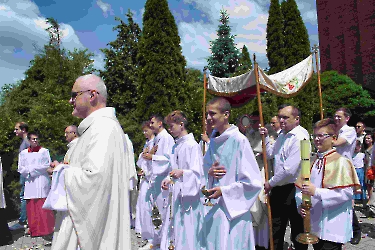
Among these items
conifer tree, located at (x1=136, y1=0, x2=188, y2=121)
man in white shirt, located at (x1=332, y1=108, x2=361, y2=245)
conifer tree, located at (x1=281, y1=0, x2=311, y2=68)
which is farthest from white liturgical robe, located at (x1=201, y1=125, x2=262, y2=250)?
conifer tree, located at (x1=281, y1=0, x2=311, y2=68)

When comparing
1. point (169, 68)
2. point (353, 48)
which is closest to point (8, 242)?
point (169, 68)

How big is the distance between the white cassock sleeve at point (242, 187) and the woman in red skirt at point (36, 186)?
17.4ft

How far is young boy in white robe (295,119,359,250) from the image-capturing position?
10.7ft

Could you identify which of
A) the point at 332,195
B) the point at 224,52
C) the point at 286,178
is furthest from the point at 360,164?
the point at 224,52

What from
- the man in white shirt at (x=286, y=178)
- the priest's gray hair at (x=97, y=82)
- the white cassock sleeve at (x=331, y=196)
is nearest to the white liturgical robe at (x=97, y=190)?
the priest's gray hair at (x=97, y=82)

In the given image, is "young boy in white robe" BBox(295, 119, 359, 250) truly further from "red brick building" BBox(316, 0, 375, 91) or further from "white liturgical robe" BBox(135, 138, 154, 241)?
"red brick building" BBox(316, 0, 375, 91)

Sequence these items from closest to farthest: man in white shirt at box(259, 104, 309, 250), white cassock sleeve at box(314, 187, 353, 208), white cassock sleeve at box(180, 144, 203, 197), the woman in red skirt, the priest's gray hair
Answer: the priest's gray hair, white cassock sleeve at box(314, 187, 353, 208), man in white shirt at box(259, 104, 309, 250), white cassock sleeve at box(180, 144, 203, 197), the woman in red skirt

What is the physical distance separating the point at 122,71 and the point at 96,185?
15814 mm

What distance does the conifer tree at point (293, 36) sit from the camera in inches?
905

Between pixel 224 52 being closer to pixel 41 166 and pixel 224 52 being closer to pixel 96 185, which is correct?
pixel 41 166

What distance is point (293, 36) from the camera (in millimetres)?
23453

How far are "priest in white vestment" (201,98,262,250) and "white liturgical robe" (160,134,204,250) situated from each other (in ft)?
3.47

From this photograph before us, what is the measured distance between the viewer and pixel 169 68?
13898 millimetres

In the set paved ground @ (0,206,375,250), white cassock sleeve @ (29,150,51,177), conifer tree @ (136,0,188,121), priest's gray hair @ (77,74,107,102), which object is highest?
conifer tree @ (136,0,188,121)
